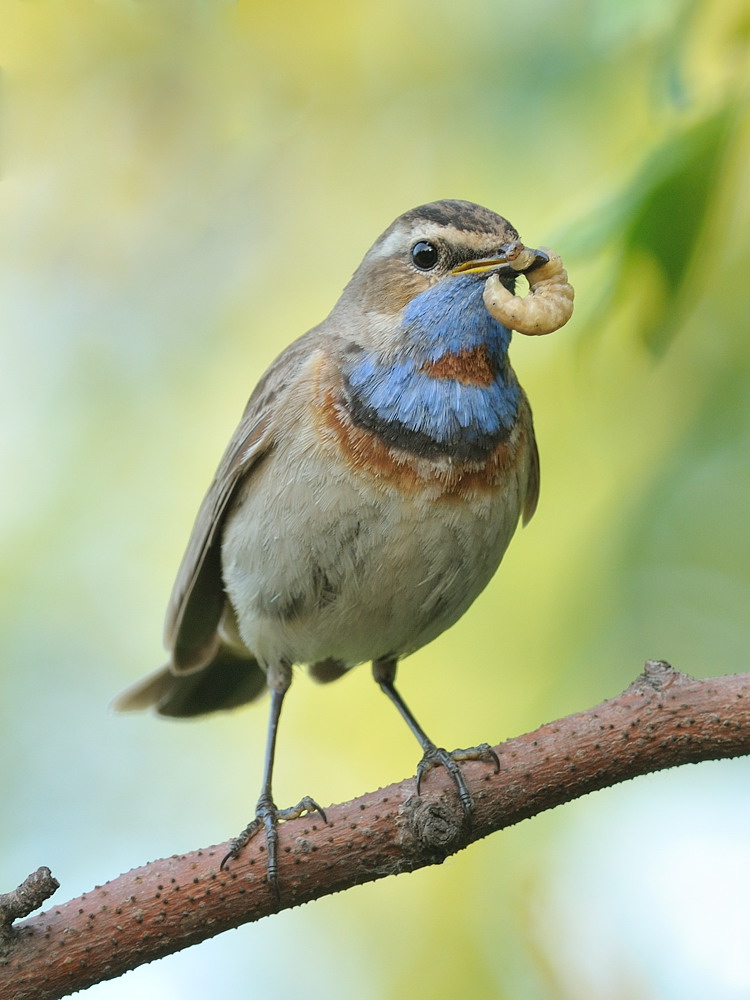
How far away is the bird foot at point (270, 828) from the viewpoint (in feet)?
13.5

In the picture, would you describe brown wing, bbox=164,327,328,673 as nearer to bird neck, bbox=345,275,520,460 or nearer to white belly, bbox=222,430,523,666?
white belly, bbox=222,430,523,666

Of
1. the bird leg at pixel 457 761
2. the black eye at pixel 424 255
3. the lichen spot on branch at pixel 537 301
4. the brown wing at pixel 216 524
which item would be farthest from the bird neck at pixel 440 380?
the bird leg at pixel 457 761

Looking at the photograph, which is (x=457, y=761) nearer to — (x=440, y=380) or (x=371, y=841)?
(x=371, y=841)

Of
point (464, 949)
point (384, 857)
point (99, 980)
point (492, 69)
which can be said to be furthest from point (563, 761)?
point (492, 69)

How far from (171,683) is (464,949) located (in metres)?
2.36

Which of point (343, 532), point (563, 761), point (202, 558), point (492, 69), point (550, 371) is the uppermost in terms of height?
point (492, 69)

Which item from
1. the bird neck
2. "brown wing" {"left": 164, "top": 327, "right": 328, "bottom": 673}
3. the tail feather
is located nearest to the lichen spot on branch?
the bird neck

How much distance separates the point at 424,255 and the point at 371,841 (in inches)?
92.4

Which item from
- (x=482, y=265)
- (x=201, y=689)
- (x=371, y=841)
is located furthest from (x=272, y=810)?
(x=482, y=265)

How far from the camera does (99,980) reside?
13.0 ft

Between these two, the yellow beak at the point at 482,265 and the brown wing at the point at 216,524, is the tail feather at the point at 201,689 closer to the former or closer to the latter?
the brown wing at the point at 216,524

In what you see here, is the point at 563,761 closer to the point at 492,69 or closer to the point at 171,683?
the point at 171,683

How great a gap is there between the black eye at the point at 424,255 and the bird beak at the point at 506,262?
0.41ft

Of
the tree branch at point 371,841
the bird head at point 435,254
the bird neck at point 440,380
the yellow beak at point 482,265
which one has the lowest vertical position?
the tree branch at point 371,841
